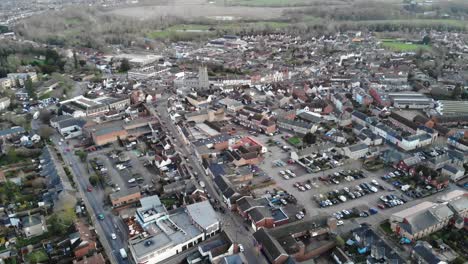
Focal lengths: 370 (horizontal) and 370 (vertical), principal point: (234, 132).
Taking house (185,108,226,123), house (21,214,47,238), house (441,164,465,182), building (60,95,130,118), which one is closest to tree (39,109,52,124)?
building (60,95,130,118)

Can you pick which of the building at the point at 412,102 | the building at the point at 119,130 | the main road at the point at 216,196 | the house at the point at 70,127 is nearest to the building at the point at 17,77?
the house at the point at 70,127

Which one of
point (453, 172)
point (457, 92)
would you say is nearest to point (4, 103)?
point (453, 172)

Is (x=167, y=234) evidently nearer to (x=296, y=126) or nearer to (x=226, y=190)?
(x=226, y=190)

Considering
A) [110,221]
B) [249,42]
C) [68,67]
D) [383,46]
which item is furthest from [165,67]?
[383,46]

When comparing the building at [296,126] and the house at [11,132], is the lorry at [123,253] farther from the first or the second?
the house at [11,132]

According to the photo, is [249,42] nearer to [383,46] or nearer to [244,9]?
[383,46]

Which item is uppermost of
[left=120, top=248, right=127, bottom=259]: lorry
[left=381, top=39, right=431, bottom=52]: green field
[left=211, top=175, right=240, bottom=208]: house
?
[left=381, top=39, right=431, bottom=52]: green field

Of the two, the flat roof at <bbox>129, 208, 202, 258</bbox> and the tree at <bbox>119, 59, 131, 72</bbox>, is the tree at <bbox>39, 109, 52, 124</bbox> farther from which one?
the flat roof at <bbox>129, 208, 202, 258</bbox>
